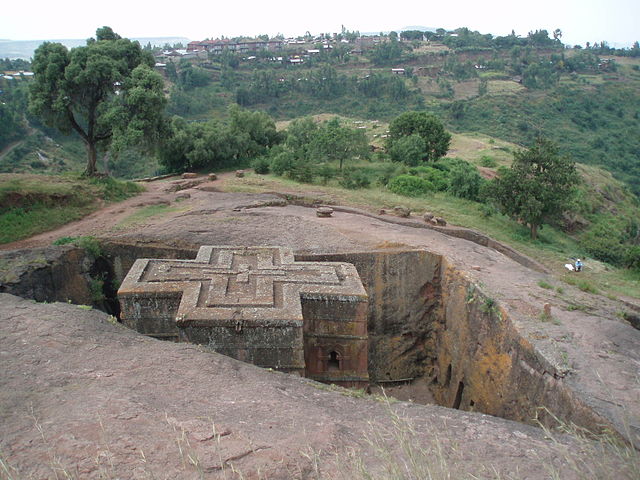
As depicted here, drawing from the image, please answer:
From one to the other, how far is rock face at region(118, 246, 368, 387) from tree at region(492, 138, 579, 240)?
9.15m

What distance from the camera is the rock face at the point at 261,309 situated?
29.7ft

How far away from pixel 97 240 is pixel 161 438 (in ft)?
30.3

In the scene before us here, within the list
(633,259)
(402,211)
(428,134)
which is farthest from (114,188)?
(428,134)

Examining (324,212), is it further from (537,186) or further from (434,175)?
(434,175)

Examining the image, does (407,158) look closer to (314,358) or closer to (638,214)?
(638,214)

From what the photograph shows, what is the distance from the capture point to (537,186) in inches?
701

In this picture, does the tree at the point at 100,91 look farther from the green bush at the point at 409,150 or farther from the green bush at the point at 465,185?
the green bush at the point at 409,150

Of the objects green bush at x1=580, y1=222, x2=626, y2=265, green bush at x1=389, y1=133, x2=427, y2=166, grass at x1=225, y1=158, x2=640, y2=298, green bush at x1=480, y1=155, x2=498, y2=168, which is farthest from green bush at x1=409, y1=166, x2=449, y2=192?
green bush at x1=480, y1=155, x2=498, y2=168

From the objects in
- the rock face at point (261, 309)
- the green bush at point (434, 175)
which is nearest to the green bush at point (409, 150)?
the green bush at point (434, 175)

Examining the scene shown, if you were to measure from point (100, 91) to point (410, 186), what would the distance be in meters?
12.8

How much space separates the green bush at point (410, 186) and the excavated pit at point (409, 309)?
8782 mm

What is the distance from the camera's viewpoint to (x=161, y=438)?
213 inches

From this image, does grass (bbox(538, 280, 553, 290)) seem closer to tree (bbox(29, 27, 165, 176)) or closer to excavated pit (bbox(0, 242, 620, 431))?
excavated pit (bbox(0, 242, 620, 431))

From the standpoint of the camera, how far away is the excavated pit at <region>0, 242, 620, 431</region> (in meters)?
10.3
